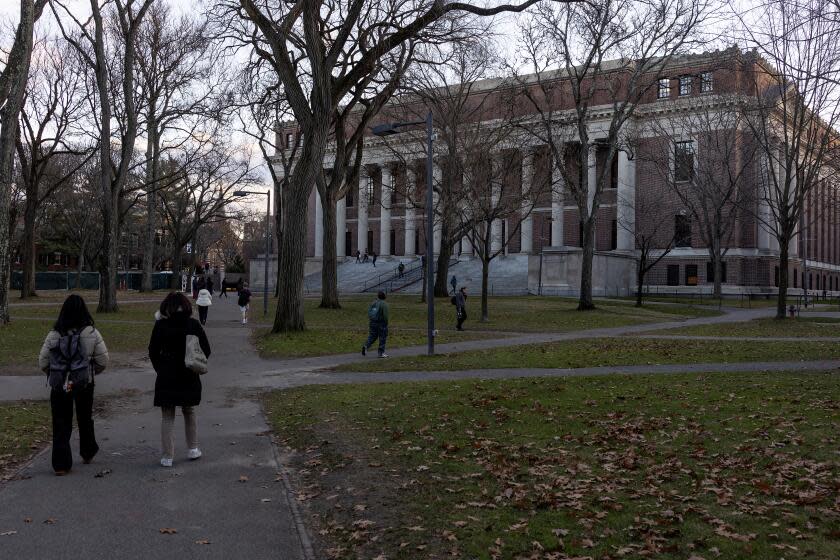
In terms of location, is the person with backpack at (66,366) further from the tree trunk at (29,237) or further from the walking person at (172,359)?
the tree trunk at (29,237)

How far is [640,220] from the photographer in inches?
2196

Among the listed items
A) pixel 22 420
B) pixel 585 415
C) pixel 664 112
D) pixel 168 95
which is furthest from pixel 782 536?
pixel 664 112

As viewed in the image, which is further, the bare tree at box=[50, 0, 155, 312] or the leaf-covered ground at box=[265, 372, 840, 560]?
the bare tree at box=[50, 0, 155, 312]

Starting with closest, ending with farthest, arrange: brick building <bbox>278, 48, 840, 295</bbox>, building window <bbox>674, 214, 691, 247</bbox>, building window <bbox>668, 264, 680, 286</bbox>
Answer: brick building <bbox>278, 48, 840, 295</bbox>, building window <bbox>674, 214, 691, 247</bbox>, building window <bbox>668, 264, 680, 286</bbox>

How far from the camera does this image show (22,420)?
10211 mm

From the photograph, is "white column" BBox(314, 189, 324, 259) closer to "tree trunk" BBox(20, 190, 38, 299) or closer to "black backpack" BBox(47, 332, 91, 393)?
"tree trunk" BBox(20, 190, 38, 299)

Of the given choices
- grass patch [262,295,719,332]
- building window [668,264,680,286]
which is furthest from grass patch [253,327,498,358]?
building window [668,264,680,286]

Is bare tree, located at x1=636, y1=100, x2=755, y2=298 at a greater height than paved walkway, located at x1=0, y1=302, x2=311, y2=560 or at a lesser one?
greater

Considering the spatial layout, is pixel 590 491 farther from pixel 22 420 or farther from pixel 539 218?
pixel 539 218

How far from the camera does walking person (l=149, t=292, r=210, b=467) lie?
781 centimetres

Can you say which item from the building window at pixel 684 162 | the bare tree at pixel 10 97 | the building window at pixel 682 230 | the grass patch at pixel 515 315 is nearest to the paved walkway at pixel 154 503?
the bare tree at pixel 10 97

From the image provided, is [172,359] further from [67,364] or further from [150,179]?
[150,179]

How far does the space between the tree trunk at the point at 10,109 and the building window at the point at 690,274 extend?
164 ft

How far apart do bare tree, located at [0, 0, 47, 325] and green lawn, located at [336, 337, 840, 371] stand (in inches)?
482
